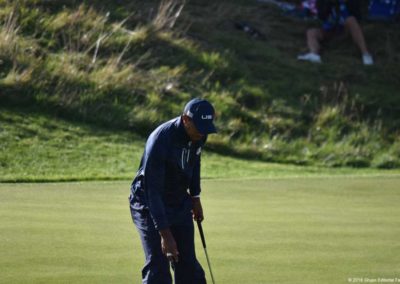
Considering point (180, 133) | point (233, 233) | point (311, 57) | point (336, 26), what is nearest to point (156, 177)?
point (180, 133)

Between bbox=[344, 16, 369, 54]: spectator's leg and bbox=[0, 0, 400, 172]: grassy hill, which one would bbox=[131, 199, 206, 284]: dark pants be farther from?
bbox=[344, 16, 369, 54]: spectator's leg

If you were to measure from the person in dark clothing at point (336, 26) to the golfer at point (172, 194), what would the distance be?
16035 millimetres

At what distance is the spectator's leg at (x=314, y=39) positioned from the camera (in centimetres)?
2442

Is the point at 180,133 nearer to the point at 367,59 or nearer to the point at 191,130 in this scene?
the point at 191,130

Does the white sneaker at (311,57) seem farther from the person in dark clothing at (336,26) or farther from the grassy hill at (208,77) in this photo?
the grassy hill at (208,77)

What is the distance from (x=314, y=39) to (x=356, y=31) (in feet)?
3.47

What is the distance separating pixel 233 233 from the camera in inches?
444

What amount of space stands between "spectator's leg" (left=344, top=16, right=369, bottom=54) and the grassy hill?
0.46 metres

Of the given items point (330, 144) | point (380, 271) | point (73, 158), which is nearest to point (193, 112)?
point (380, 271)

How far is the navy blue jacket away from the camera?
759 cm

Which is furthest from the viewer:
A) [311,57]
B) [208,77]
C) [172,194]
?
[311,57]

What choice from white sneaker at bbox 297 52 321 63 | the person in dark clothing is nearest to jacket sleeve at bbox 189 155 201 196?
the person in dark clothing

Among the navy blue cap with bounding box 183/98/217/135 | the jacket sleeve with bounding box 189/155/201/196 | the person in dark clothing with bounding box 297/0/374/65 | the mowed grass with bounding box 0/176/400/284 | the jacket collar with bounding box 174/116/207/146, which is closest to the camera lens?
the navy blue cap with bounding box 183/98/217/135

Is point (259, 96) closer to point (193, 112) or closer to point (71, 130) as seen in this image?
point (71, 130)
